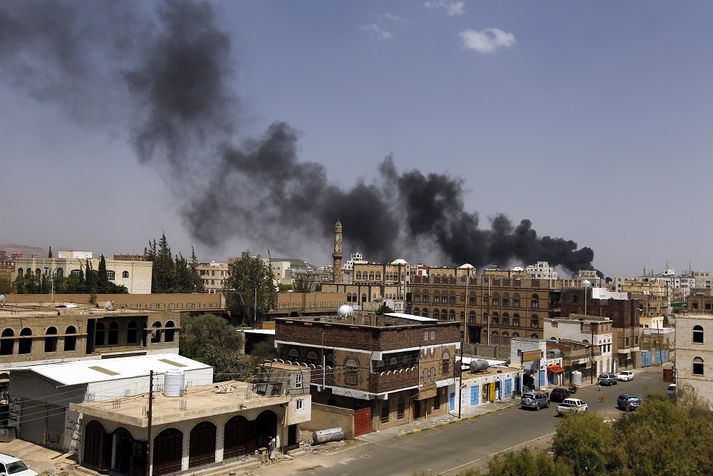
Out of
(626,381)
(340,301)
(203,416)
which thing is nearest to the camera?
(203,416)

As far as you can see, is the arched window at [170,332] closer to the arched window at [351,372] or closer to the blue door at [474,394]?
the arched window at [351,372]

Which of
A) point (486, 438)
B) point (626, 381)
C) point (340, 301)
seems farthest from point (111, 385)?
point (340, 301)

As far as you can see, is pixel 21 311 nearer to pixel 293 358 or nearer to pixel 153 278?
pixel 293 358

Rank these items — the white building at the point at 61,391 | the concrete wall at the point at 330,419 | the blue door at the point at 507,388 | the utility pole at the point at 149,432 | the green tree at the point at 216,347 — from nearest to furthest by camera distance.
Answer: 1. the utility pole at the point at 149,432
2. the white building at the point at 61,391
3. the concrete wall at the point at 330,419
4. the green tree at the point at 216,347
5. the blue door at the point at 507,388

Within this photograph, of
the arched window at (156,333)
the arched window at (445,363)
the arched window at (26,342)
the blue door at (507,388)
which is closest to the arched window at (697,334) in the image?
the blue door at (507,388)

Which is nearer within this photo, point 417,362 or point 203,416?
point 203,416

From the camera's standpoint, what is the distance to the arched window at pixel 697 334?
42.0m

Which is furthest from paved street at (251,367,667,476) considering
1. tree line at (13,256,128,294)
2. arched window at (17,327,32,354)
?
tree line at (13,256,128,294)

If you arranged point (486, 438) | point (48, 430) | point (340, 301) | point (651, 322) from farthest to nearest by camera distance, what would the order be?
point (340, 301) < point (651, 322) < point (486, 438) < point (48, 430)

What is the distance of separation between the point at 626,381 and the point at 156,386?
1889 inches

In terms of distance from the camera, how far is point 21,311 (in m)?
46.5

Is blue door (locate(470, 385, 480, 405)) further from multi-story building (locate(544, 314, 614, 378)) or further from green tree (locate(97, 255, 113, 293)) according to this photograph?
green tree (locate(97, 255, 113, 293))

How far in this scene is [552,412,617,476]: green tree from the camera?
77.8ft

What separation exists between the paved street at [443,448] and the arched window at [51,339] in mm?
18722
